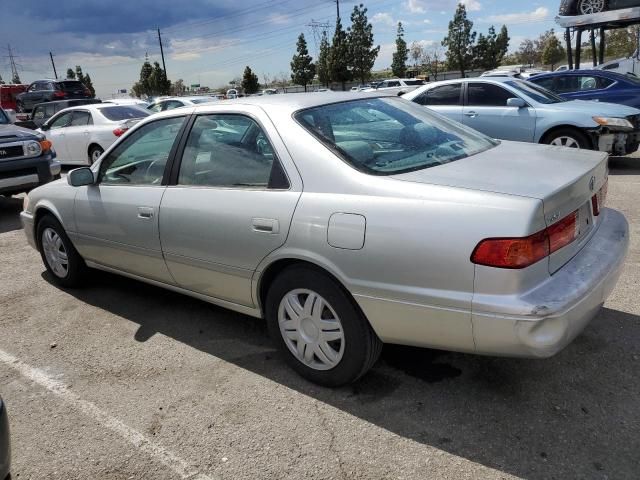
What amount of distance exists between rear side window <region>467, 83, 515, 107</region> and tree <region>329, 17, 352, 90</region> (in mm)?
44142

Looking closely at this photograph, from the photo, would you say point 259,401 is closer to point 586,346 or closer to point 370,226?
point 370,226

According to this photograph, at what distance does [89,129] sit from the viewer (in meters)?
11.0

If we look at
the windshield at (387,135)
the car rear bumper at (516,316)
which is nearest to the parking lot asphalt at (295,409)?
the car rear bumper at (516,316)

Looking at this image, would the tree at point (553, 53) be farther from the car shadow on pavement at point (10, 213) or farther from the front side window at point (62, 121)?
the car shadow on pavement at point (10, 213)

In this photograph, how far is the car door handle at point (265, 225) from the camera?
2.84 m

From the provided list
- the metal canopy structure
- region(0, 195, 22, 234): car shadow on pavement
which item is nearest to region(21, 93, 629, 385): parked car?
region(0, 195, 22, 234): car shadow on pavement

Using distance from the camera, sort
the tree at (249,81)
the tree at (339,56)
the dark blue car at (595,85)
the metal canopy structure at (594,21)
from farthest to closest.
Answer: the tree at (249,81) → the tree at (339,56) → the metal canopy structure at (594,21) → the dark blue car at (595,85)

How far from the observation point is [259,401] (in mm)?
2930

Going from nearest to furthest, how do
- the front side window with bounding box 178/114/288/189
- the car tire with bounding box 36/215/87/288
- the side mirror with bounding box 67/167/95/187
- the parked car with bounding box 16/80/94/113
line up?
the front side window with bounding box 178/114/288/189
the side mirror with bounding box 67/167/95/187
the car tire with bounding box 36/215/87/288
the parked car with bounding box 16/80/94/113

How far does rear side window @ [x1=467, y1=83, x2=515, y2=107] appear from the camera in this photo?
8609 mm

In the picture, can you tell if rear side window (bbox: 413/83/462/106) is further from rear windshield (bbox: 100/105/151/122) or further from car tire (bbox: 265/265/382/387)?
car tire (bbox: 265/265/382/387)

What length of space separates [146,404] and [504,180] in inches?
88.8

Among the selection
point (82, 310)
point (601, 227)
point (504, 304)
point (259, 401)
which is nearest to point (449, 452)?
point (504, 304)

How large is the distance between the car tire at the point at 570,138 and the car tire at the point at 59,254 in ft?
22.5
